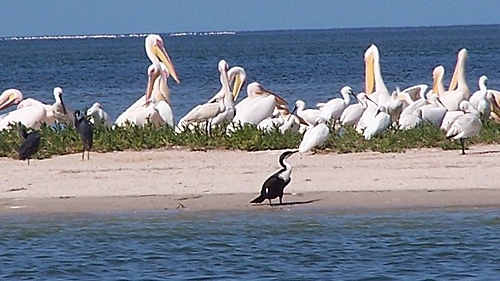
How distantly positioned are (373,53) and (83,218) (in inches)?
335

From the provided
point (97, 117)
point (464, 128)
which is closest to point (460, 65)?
point (97, 117)

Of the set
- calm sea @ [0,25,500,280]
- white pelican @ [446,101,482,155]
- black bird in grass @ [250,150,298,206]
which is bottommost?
calm sea @ [0,25,500,280]

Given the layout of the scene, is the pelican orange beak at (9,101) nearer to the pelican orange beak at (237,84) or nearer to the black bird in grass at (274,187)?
the pelican orange beak at (237,84)

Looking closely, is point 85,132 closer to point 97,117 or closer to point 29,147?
point 29,147

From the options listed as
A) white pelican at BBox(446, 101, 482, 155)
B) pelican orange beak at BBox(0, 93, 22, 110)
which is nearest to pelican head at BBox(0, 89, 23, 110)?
pelican orange beak at BBox(0, 93, 22, 110)

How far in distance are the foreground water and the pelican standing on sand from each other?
4140mm

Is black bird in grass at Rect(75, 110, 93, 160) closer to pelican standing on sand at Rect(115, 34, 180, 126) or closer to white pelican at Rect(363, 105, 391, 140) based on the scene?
pelican standing on sand at Rect(115, 34, 180, 126)

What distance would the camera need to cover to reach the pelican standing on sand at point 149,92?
1388cm

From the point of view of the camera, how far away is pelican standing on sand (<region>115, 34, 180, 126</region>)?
13875 millimetres

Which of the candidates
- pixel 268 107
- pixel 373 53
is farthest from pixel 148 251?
pixel 373 53

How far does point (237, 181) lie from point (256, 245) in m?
1.87

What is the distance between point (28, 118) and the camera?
13812 mm

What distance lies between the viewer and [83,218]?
31.6 feet

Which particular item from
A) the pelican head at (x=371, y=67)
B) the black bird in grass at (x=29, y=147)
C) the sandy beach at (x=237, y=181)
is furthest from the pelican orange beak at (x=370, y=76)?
the black bird in grass at (x=29, y=147)
